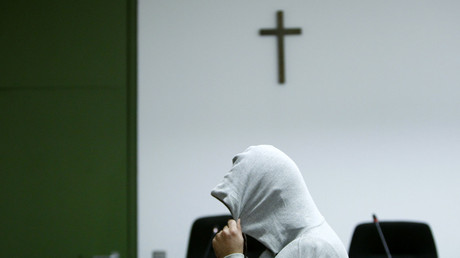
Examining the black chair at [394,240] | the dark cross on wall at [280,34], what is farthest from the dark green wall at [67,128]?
the black chair at [394,240]

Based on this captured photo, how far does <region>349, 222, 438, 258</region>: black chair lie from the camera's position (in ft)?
10.1

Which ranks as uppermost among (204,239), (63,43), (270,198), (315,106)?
(63,43)

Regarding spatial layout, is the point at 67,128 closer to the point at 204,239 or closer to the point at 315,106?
the point at 204,239

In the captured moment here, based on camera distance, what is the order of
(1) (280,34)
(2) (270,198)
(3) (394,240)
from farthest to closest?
(1) (280,34) < (3) (394,240) < (2) (270,198)

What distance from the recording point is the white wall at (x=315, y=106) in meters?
3.76

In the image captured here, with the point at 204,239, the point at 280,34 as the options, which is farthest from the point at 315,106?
the point at 204,239

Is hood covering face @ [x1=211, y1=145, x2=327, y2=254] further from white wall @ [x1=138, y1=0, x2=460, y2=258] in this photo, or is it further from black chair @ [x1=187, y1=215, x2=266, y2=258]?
white wall @ [x1=138, y1=0, x2=460, y2=258]

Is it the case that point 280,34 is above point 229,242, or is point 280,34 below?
above

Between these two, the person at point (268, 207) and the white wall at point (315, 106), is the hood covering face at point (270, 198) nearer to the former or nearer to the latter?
the person at point (268, 207)

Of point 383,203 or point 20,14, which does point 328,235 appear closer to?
point 383,203

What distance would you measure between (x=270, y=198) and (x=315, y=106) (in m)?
2.52

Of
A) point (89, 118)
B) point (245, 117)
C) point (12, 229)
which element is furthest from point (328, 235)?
point (12, 229)

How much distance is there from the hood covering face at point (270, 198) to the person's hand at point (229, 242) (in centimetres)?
3

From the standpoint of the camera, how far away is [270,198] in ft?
4.50
